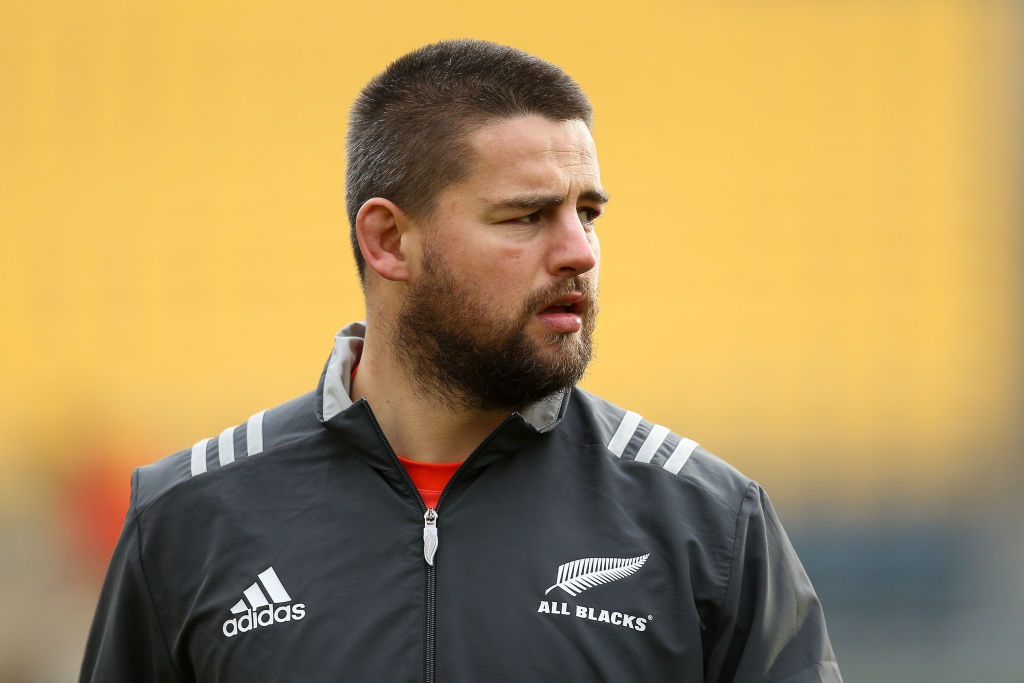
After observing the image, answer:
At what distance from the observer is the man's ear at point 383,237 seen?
225cm

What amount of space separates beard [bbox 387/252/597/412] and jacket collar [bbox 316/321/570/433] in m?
0.04

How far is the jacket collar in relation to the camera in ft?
7.10

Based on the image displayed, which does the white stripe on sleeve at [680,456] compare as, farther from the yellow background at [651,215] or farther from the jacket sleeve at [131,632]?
the yellow background at [651,215]

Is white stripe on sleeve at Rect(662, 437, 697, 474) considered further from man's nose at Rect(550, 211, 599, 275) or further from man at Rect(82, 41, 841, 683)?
man's nose at Rect(550, 211, 599, 275)

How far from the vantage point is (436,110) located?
88.5 inches

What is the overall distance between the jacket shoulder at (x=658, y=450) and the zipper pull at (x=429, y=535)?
30 cm

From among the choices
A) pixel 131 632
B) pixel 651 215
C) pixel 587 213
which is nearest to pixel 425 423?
pixel 587 213

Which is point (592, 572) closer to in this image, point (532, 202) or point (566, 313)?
point (566, 313)

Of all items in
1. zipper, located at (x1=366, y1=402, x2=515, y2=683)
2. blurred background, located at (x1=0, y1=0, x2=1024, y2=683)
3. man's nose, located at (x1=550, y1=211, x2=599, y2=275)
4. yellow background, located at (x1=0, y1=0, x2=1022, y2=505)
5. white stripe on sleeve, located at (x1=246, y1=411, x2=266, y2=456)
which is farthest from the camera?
yellow background, located at (x1=0, y1=0, x2=1022, y2=505)

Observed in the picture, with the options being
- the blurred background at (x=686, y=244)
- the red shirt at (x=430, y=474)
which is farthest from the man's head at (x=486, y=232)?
the blurred background at (x=686, y=244)

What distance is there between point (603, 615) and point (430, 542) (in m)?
0.28

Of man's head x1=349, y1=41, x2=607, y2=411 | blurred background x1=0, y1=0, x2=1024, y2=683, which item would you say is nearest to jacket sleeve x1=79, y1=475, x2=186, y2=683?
man's head x1=349, y1=41, x2=607, y2=411

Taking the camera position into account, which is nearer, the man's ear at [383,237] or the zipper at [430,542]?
the zipper at [430,542]

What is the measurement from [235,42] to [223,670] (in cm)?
628
